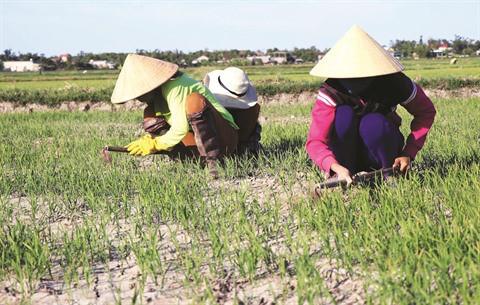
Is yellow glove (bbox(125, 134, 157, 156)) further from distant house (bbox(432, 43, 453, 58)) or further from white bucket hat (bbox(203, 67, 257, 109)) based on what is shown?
distant house (bbox(432, 43, 453, 58))

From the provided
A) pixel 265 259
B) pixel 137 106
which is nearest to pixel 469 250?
pixel 265 259

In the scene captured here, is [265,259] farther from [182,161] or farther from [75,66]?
[75,66]

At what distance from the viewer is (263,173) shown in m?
3.64

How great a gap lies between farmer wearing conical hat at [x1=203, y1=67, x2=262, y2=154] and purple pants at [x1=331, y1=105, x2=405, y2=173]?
1379mm

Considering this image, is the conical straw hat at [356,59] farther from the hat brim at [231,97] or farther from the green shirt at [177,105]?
the hat brim at [231,97]

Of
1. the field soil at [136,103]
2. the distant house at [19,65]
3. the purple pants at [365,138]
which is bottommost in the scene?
the distant house at [19,65]

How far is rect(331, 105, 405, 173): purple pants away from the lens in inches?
107

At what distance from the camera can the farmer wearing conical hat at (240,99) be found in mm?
4070

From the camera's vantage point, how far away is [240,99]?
4113 mm

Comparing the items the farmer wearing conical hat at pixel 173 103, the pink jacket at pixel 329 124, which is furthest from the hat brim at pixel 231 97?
the pink jacket at pixel 329 124

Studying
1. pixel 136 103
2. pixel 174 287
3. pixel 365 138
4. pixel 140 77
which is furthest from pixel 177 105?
pixel 136 103

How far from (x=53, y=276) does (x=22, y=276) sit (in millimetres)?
141

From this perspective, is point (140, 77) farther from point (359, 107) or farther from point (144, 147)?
point (359, 107)

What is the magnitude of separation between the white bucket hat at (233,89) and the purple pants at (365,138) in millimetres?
1371
